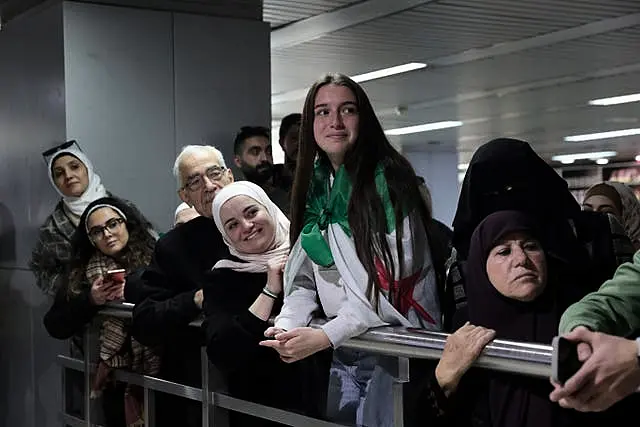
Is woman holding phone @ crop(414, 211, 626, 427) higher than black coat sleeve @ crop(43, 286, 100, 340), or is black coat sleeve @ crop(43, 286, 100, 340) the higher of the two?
woman holding phone @ crop(414, 211, 626, 427)

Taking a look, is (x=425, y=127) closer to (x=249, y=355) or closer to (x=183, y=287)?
(x=183, y=287)

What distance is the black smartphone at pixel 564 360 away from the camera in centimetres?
171

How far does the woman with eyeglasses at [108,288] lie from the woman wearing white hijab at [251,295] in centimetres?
104

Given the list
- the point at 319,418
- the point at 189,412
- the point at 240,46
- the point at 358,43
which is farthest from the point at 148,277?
the point at 358,43

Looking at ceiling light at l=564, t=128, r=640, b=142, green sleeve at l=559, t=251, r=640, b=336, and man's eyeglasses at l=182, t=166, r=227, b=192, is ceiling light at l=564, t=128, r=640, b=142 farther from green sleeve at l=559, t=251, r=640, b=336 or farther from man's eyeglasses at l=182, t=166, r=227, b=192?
green sleeve at l=559, t=251, r=640, b=336

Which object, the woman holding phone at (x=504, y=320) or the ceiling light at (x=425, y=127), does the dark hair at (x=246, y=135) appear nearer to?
the woman holding phone at (x=504, y=320)

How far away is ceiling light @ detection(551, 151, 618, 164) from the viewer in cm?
2432

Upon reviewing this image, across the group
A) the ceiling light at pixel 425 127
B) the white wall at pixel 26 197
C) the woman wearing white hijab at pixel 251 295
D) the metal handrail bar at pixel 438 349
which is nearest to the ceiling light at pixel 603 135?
the ceiling light at pixel 425 127

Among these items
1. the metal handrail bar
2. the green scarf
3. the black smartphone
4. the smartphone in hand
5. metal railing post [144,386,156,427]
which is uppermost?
the green scarf

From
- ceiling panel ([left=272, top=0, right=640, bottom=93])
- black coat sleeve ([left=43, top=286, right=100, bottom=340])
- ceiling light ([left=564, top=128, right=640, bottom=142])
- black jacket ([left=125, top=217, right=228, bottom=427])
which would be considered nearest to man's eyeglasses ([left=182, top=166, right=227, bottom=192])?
black jacket ([left=125, top=217, right=228, bottom=427])

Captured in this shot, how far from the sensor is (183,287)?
381 cm

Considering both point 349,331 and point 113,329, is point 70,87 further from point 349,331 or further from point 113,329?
point 349,331

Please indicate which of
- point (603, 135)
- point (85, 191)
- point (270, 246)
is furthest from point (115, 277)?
point (603, 135)

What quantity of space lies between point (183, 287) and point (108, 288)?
0.70 meters
